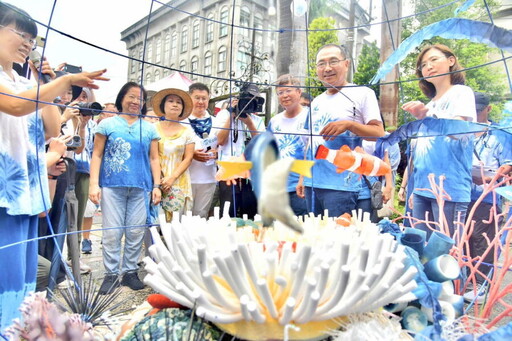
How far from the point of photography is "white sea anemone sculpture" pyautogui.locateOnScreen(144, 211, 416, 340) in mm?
417

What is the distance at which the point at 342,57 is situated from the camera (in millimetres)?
1288

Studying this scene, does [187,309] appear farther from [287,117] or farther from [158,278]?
[287,117]

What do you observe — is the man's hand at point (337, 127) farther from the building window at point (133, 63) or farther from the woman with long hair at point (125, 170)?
the woman with long hair at point (125, 170)

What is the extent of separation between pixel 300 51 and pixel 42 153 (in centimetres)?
319

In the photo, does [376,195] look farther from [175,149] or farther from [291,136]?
[175,149]

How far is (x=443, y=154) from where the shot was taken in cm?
144

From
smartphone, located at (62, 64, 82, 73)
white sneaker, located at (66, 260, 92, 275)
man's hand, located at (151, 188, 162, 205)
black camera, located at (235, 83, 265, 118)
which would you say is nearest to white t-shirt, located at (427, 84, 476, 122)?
black camera, located at (235, 83, 265, 118)

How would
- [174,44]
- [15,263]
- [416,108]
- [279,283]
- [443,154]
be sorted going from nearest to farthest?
[279,283] → [15,263] → [416,108] → [174,44] → [443,154]

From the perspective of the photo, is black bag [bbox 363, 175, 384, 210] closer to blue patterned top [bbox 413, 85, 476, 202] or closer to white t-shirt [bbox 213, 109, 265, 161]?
blue patterned top [bbox 413, 85, 476, 202]

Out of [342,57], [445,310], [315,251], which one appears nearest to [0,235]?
[315,251]

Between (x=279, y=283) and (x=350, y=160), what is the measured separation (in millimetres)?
572

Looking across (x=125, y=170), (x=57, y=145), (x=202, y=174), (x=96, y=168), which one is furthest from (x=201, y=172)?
(x=57, y=145)

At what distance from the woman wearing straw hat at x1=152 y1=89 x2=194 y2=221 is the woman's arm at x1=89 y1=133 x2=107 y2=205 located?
280 millimetres

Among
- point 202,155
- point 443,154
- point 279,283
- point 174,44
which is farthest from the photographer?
point 202,155
